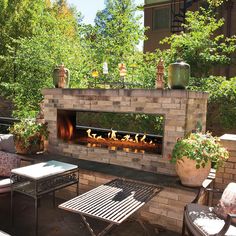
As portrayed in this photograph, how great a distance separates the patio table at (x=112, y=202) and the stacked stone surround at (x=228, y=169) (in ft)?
4.34

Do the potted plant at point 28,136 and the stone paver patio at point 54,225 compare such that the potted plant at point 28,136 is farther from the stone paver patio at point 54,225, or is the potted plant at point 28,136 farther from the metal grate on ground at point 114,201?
the metal grate on ground at point 114,201

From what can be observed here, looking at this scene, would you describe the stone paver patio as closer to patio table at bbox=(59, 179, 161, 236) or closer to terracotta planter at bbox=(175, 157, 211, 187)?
A: patio table at bbox=(59, 179, 161, 236)

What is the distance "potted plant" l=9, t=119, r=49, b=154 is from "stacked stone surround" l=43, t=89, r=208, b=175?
0.94 feet

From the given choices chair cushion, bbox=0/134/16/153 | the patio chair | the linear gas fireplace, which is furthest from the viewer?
the linear gas fireplace

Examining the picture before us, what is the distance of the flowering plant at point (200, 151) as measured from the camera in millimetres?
4109

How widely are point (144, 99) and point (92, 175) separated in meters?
1.76

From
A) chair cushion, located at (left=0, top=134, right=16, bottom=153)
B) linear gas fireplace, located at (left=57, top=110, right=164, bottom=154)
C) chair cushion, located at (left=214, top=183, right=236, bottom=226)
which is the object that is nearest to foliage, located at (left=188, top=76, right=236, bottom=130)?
linear gas fireplace, located at (left=57, top=110, right=164, bottom=154)

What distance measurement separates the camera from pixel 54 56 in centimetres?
1025

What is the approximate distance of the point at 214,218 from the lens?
327 cm

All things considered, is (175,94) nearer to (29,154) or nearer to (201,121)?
(201,121)

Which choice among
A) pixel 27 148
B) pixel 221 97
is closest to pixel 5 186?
pixel 27 148

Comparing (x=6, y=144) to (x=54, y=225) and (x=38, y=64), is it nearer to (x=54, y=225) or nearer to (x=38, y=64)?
(x=54, y=225)

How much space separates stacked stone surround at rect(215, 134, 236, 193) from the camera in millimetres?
4539

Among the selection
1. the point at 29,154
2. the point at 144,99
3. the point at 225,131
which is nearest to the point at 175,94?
the point at 144,99
